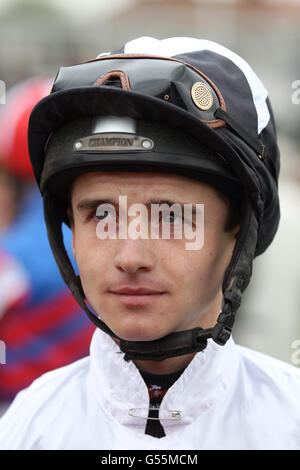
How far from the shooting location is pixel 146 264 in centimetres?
192

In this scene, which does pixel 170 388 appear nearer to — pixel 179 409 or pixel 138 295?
pixel 179 409

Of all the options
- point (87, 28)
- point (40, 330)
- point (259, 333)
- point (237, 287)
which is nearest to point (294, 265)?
point (259, 333)

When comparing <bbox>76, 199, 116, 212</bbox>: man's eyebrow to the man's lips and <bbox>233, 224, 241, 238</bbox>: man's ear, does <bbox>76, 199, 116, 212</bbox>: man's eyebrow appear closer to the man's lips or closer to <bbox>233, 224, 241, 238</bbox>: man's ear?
the man's lips

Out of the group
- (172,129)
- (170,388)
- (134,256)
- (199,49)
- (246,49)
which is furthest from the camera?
(246,49)

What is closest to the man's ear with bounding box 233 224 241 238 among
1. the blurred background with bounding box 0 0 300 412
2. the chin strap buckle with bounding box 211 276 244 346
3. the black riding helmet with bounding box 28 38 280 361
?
the black riding helmet with bounding box 28 38 280 361

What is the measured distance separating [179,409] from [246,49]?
10.7m

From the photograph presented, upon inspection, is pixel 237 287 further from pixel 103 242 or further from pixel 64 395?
pixel 64 395

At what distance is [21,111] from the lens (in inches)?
153

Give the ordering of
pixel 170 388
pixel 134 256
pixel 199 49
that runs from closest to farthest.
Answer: pixel 134 256
pixel 170 388
pixel 199 49

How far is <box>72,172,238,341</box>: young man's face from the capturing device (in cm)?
196

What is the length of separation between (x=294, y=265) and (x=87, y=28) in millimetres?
8722

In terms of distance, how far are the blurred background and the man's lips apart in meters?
1.55

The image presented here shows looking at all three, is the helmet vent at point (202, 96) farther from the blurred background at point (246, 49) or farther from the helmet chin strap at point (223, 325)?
the blurred background at point (246, 49)

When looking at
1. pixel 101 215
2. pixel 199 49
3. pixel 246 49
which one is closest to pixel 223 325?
pixel 101 215
